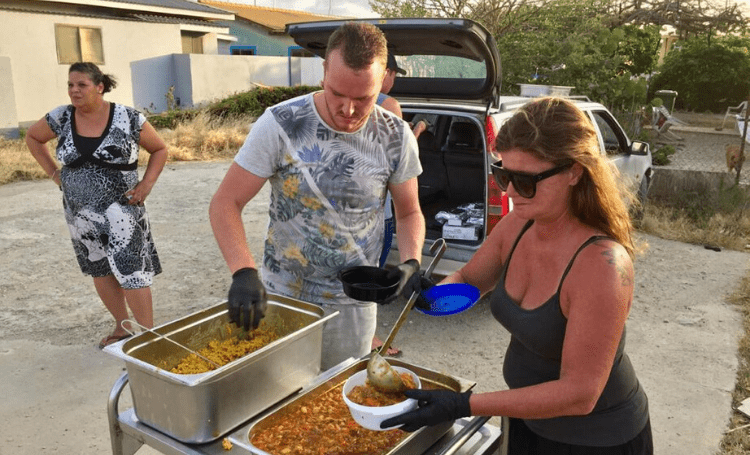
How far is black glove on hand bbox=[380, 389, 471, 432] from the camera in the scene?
1.51 m

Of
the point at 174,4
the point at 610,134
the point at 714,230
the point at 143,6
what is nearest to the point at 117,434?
the point at 610,134

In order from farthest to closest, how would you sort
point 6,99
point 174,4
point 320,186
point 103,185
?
point 174,4, point 6,99, point 103,185, point 320,186

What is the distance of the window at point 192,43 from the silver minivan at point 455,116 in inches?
643

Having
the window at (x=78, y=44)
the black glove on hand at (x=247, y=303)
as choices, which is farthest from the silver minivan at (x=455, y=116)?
the window at (x=78, y=44)

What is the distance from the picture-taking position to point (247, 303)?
180cm

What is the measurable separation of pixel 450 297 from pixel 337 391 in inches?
17.9

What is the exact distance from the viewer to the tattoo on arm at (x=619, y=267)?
1570mm

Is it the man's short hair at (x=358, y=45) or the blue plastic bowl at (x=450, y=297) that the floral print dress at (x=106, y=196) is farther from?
the blue plastic bowl at (x=450, y=297)

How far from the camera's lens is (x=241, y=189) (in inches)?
85.6

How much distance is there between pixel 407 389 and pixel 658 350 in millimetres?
3440

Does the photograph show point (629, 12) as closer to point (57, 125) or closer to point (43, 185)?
point (43, 185)

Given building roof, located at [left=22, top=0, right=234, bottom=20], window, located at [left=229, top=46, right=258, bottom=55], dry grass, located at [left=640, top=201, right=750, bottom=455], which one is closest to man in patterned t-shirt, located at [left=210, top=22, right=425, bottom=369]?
dry grass, located at [left=640, top=201, right=750, bottom=455]

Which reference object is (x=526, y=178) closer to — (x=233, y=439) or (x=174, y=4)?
(x=233, y=439)

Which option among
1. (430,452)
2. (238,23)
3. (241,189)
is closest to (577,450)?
(430,452)
